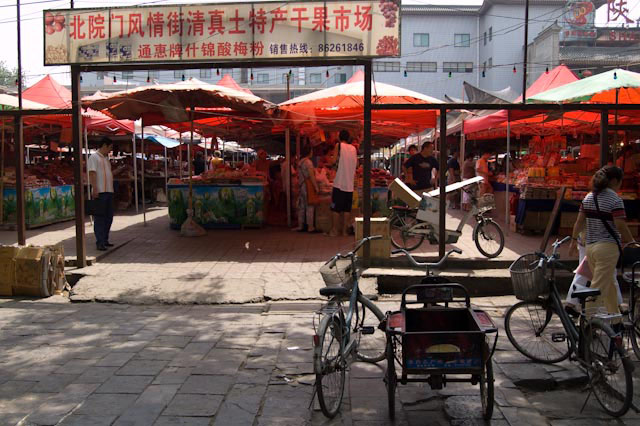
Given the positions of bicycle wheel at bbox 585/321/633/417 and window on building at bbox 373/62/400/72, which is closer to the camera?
bicycle wheel at bbox 585/321/633/417

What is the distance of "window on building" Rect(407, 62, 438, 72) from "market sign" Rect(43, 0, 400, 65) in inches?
1560

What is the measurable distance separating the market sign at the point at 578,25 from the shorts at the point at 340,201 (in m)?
34.7

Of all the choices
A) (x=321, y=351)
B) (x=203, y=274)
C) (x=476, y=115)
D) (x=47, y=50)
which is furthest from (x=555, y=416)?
(x=476, y=115)

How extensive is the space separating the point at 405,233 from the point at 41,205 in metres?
8.20

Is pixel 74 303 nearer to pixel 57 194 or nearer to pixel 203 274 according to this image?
pixel 203 274

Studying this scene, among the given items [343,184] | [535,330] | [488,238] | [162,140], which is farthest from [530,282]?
[162,140]

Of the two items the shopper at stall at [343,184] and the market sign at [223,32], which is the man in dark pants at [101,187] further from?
the shopper at stall at [343,184]

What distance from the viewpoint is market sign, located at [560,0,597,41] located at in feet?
130

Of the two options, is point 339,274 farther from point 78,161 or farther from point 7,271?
point 78,161

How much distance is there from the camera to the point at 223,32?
8.42 metres

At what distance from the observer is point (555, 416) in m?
4.16

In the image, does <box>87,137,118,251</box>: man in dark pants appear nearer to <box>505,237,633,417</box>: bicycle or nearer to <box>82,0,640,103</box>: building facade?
<box>505,237,633,417</box>: bicycle

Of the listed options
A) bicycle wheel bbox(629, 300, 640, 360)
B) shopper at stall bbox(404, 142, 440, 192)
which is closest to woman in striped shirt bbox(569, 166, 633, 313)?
bicycle wheel bbox(629, 300, 640, 360)

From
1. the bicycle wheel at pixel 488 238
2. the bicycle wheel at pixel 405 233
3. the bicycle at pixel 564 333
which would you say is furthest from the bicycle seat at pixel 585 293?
the bicycle wheel at pixel 405 233
